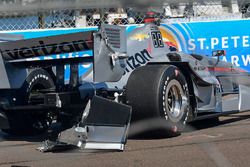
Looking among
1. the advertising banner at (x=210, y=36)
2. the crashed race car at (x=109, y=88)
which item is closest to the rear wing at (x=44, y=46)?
the crashed race car at (x=109, y=88)

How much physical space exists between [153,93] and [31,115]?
217cm

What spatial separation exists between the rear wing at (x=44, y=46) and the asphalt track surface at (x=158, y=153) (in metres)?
1.21

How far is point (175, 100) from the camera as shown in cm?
747

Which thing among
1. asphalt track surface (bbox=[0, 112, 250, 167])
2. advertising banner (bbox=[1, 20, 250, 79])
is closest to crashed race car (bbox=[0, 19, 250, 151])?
asphalt track surface (bbox=[0, 112, 250, 167])

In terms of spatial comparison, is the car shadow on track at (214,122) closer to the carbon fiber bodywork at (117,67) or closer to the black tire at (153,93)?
the carbon fiber bodywork at (117,67)

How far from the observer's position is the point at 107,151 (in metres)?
6.44

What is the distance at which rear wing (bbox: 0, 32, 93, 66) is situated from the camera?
6730mm

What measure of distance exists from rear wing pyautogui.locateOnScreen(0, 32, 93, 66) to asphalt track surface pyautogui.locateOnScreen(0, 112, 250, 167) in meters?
1.21

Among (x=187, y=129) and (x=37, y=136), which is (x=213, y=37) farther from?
(x=37, y=136)

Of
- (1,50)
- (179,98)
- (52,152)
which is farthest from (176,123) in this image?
(1,50)

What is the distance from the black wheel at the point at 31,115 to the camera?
7.64m

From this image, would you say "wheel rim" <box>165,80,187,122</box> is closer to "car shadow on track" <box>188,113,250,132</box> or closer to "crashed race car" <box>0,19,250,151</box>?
"crashed race car" <box>0,19,250,151</box>

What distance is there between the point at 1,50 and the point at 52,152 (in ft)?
5.10

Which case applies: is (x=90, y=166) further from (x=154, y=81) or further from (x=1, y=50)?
(x=1, y=50)
